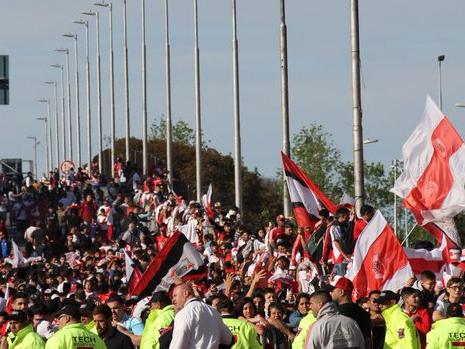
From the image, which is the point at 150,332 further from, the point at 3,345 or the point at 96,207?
the point at 96,207

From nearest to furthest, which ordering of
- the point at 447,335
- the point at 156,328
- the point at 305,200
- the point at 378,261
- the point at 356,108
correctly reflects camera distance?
the point at 447,335, the point at 156,328, the point at 378,261, the point at 305,200, the point at 356,108

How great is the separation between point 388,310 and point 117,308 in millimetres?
3422

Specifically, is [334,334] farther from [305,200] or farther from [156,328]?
[305,200]

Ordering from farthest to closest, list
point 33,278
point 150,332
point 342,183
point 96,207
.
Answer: point 342,183
point 96,207
point 33,278
point 150,332

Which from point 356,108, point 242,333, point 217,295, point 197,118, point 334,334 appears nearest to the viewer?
point 334,334

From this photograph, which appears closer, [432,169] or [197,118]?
[432,169]

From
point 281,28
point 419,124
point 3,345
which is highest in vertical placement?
point 281,28

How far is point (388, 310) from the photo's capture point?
2134cm

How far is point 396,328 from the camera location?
834 inches

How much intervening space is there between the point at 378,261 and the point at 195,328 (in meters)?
6.80

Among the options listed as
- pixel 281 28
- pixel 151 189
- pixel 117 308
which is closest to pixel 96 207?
pixel 151 189

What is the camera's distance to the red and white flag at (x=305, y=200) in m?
31.8

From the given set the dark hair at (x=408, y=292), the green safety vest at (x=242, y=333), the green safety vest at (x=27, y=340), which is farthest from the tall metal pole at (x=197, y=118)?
the green safety vest at (x=27, y=340)

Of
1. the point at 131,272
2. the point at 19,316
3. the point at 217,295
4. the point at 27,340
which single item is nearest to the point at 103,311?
the point at 27,340
